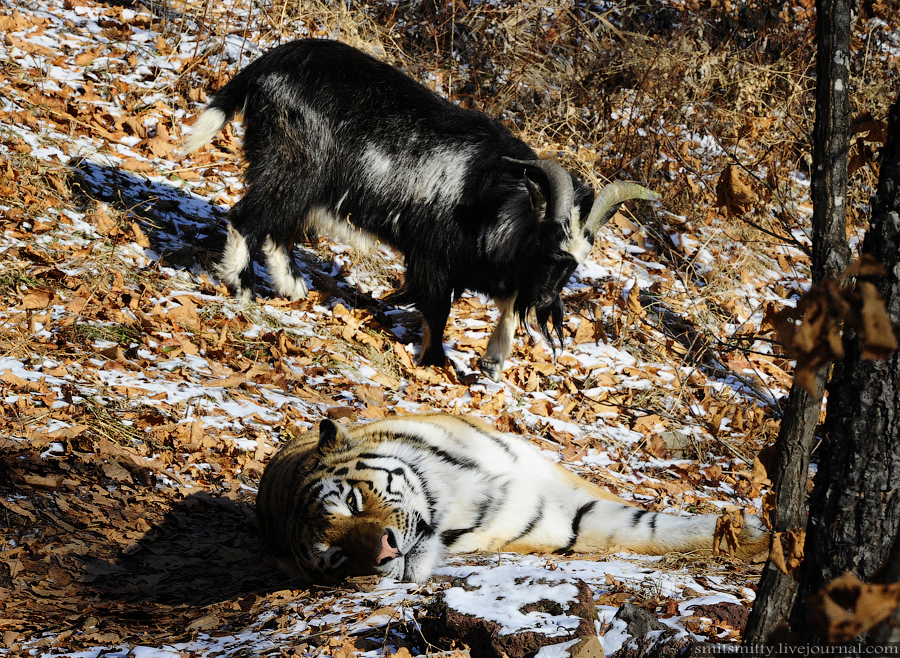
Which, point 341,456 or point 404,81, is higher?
point 404,81

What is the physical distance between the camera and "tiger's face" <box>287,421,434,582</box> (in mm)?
3143

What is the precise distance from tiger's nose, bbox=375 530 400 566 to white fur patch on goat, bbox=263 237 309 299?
171 inches

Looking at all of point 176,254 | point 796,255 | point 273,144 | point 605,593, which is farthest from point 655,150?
point 605,593

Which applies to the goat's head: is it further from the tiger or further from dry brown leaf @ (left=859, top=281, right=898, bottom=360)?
dry brown leaf @ (left=859, top=281, right=898, bottom=360)

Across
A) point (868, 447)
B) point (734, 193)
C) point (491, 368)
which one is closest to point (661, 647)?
point (868, 447)

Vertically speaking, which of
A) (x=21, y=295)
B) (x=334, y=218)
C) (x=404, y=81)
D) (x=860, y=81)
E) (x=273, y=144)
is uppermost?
(x=860, y=81)

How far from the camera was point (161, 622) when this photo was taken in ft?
10.2

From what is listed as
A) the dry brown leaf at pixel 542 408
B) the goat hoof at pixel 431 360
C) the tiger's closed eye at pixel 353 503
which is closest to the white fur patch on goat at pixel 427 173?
the goat hoof at pixel 431 360

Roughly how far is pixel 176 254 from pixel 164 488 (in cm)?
328

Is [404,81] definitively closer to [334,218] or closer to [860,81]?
[334,218]

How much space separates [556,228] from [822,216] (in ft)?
13.4

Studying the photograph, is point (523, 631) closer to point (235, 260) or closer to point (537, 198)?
point (537, 198)

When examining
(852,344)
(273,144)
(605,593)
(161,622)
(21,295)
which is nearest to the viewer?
(852,344)

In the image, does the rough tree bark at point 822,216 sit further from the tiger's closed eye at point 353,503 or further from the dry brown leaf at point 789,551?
the tiger's closed eye at point 353,503
